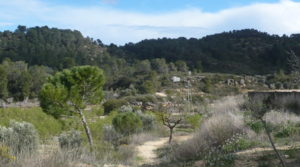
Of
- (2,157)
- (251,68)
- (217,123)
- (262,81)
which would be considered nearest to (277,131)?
(217,123)

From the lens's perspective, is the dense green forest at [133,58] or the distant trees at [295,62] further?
the dense green forest at [133,58]

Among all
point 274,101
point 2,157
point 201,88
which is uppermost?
point 2,157

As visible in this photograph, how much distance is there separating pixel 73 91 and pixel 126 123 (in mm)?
4755

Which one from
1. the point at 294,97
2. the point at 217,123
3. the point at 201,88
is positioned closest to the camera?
the point at 217,123

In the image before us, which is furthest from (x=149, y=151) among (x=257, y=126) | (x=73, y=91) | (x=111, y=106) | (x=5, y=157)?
(x=111, y=106)

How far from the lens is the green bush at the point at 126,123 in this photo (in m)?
21.5

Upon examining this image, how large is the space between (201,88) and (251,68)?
85.6 feet

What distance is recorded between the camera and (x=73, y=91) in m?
17.9

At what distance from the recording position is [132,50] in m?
106

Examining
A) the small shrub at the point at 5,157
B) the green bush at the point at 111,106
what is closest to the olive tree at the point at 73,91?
the small shrub at the point at 5,157

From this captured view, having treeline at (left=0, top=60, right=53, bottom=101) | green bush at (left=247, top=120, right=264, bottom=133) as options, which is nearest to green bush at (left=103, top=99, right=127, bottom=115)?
treeline at (left=0, top=60, right=53, bottom=101)

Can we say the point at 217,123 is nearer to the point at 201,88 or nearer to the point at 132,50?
the point at 201,88

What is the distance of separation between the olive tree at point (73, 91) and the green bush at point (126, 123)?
2.95 m

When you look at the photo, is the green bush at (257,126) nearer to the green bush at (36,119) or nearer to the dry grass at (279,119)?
the dry grass at (279,119)
